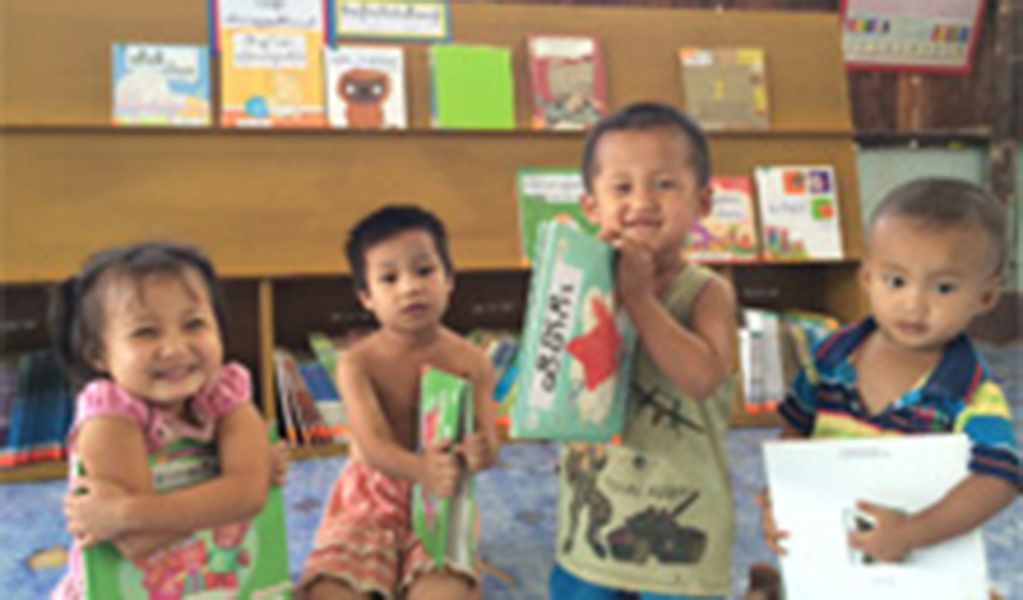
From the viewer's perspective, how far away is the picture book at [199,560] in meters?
0.83

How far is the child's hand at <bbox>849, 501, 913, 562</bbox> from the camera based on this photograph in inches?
30.4

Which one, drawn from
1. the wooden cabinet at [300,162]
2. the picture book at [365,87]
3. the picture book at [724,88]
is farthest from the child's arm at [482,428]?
the picture book at [724,88]

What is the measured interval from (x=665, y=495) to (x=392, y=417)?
45 cm

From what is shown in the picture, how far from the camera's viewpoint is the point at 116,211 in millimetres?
1894

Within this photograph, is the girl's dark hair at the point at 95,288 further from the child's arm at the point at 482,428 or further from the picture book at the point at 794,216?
the picture book at the point at 794,216

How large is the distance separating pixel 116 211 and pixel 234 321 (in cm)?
43

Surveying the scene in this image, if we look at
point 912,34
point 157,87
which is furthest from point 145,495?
point 912,34

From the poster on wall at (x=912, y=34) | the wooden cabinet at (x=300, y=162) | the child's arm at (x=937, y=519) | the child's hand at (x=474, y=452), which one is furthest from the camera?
the poster on wall at (x=912, y=34)

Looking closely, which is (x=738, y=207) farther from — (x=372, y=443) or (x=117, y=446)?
(x=117, y=446)

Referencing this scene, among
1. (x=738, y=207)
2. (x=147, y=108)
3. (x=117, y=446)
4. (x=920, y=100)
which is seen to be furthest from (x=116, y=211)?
(x=920, y=100)

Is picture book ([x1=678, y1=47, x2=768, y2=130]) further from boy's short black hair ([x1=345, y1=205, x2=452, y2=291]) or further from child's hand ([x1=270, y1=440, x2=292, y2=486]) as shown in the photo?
child's hand ([x1=270, y1=440, x2=292, y2=486])

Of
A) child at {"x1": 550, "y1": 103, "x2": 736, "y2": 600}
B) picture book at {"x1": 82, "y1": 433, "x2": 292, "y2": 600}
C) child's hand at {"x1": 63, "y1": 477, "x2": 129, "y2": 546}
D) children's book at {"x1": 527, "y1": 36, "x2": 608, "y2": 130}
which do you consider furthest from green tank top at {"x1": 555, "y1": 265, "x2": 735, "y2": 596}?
children's book at {"x1": 527, "y1": 36, "x2": 608, "y2": 130}

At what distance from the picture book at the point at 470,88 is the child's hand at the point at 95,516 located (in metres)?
1.43

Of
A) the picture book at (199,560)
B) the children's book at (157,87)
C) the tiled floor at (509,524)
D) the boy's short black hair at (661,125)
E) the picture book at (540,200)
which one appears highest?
the children's book at (157,87)
